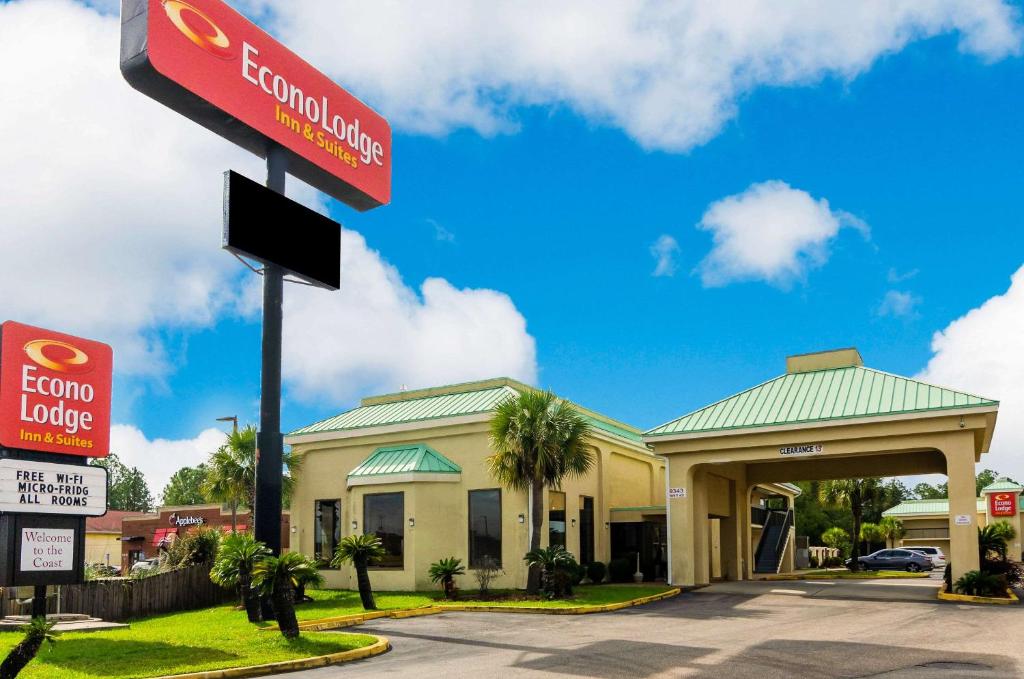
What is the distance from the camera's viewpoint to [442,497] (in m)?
33.3

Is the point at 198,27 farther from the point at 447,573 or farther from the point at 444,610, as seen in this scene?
the point at 447,573

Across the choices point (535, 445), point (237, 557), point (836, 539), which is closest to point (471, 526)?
point (535, 445)

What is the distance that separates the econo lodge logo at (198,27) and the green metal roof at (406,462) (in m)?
16.1

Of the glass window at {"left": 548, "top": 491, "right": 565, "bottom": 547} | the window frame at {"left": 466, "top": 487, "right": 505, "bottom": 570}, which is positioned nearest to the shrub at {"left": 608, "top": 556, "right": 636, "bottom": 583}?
the glass window at {"left": 548, "top": 491, "right": 565, "bottom": 547}

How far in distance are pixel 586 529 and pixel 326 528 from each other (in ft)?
33.6

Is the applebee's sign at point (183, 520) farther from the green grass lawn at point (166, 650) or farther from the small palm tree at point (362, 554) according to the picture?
the green grass lawn at point (166, 650)

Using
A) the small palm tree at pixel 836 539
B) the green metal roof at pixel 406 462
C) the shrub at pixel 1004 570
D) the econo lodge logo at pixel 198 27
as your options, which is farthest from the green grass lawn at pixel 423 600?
the small palm tree at pixel 836 539

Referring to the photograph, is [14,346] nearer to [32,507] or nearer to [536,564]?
[32,507]

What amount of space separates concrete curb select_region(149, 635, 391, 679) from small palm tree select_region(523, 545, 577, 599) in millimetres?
9989

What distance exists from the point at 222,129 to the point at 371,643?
12.7 m

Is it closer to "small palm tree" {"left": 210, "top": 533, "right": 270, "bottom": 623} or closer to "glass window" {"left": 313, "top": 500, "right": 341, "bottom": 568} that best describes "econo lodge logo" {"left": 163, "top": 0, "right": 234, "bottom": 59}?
"small palm tree" {"left": 210, "top": 533, "right": 270, "bottom": 623}

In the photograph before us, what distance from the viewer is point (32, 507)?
A: 76.7ft

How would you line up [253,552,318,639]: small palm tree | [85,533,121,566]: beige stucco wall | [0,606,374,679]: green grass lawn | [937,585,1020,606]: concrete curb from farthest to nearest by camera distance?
1. [85,533,121,566]: beige stucco wall
2. [937,585,1020,606]: concrete curb
3. [253,552,318,639]: small palm tree
4. [0,606,374,679]: green grass lawn

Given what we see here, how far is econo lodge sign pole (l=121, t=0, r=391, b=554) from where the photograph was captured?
20.3 metres
